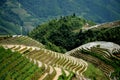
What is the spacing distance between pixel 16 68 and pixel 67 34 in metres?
112

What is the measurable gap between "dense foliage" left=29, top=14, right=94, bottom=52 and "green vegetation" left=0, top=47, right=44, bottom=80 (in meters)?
83.8

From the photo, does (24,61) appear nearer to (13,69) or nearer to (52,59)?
(13,69)

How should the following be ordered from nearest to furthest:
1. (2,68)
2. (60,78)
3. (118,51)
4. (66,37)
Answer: (2,68), (60,78), (118,51), (66,37)

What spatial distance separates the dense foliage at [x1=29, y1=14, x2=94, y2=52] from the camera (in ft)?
424

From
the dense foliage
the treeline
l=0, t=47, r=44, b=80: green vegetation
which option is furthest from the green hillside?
the dense foliage

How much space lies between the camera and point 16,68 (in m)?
30.7

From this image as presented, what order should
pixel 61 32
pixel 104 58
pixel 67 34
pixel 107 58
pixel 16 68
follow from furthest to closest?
pixel 61 32, pixel 67 34, pixel 107 58, pixel 104 58, pixel 16 68

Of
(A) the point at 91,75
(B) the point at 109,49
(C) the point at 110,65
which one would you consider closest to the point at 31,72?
(A) the point at 91,75

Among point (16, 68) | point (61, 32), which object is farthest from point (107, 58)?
point (61, 32)

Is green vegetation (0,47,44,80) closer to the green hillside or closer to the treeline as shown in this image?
the green hillside

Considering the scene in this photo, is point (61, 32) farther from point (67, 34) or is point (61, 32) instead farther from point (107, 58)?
point (107, 58)

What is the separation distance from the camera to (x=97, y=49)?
7269cm

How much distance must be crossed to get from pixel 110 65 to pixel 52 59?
19.6 meters

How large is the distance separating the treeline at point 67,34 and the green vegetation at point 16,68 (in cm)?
5726
